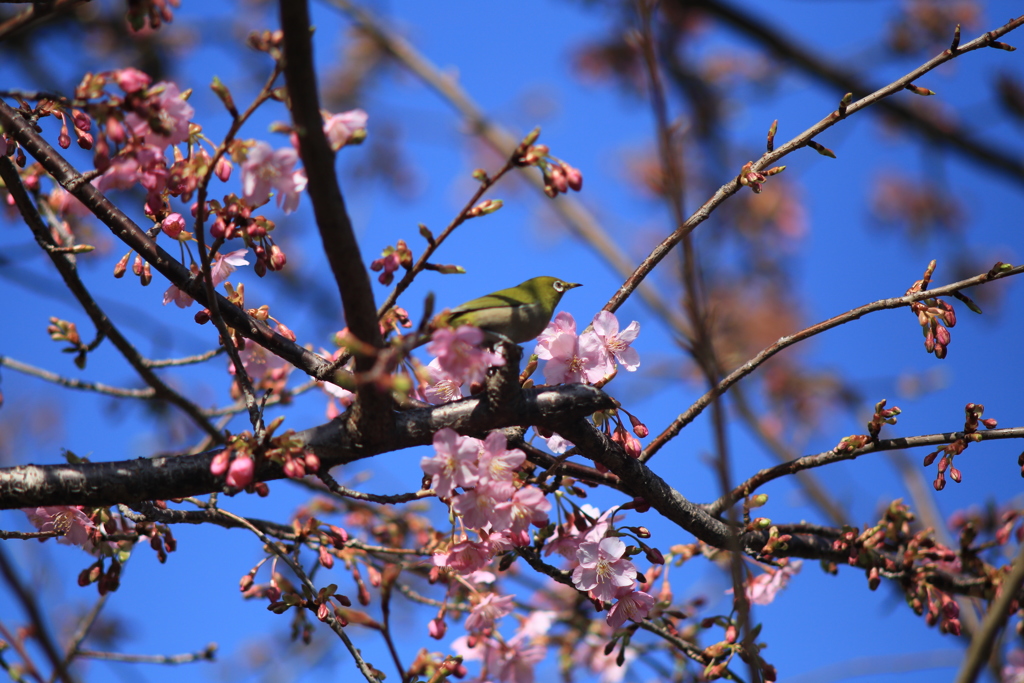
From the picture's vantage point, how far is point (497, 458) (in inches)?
75.1

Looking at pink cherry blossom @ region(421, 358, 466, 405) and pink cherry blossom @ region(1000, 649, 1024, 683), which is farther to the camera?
pink cherry blossom @ region(1000, 649, 1024, 683)

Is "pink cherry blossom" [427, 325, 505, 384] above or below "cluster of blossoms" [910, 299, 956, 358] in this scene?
below

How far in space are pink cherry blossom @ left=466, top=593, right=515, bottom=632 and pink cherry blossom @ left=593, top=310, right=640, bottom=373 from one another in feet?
3.57

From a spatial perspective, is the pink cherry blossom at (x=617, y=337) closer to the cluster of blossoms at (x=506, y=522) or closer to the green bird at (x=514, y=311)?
the green bird at (x=514, y=311)

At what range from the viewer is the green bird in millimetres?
1904

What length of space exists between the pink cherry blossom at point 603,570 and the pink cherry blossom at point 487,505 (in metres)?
0.36

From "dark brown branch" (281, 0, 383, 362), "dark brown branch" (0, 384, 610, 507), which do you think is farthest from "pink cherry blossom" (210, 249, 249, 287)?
"dark brown branch" (281, 0, 383, 362)

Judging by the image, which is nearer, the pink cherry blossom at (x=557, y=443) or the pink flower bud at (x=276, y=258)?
the pink flower bud at (x=276, y=258)

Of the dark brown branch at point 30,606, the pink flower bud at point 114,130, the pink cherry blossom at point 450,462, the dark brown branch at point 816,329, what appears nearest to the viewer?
the dark brown branch at point 30,606

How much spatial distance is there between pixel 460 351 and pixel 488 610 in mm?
1532

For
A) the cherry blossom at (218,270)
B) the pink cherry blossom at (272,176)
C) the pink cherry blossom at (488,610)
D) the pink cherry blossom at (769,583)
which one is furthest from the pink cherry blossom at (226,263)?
the pink cherry blossom at (769,583)

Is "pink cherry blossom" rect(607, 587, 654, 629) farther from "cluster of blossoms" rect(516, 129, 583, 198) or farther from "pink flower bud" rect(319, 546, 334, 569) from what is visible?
"cluster of blossoms" rect(516, 129, 583, 198)

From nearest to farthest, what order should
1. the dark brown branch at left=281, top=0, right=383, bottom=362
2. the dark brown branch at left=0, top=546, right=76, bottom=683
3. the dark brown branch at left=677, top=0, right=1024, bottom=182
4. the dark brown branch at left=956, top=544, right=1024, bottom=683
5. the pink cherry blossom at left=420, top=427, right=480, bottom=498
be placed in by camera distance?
1. the dark brown branch at left=0, top=546, right=76, bottom=683
2. the dark brown branch at left=956, top=544, right=1024, bottom=683
3. the dark brown branch at left=281, top=0, right=383, bottom=362
4. the pink cherry blossom at left=420, top=427, right=480, bottom=498
5. the dark brown branch at left=677, top=0, right=1024, bottom=182

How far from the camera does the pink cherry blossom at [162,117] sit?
1607mm
